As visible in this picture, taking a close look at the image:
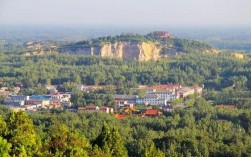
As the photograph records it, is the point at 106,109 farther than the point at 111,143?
Yes

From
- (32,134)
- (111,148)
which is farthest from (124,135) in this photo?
(32,134)

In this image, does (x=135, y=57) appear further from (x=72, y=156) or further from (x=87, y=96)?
(x=72, y=156)

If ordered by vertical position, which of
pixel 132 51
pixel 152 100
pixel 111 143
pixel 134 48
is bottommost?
pixel 152 100

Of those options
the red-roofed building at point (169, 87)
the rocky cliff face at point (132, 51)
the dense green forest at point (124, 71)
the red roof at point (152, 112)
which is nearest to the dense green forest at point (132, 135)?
the red roof at point (152, 112)

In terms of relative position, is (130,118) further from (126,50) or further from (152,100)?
(126,50)

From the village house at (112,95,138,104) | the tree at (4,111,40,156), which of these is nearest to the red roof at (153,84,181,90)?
the village house at (112,95,138,104)

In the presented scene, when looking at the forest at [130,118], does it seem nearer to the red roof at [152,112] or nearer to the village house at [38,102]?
the red roof at [152,112]

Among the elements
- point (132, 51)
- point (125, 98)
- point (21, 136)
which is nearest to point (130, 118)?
point (125, 98)
